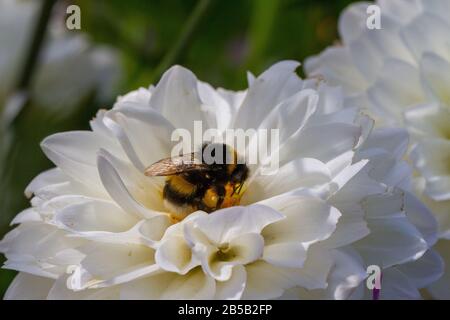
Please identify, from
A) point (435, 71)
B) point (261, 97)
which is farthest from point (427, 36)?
point (261, 97)

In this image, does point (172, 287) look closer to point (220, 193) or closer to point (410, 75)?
point (220, 193)

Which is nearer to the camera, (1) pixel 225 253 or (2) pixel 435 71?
(1) pixel 225 253

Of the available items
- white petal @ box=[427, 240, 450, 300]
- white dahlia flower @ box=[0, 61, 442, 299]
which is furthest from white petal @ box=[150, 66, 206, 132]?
white petal @ box=[427, 240, 450, 300]

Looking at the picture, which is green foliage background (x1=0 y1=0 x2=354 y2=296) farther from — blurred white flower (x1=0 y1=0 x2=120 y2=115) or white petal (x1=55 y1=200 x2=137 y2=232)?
white petal (x1=55 y1=200 x2=137 y2=232)

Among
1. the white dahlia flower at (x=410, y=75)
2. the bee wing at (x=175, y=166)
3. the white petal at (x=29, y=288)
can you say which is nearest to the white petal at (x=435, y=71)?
the white dahlia flower at (x=410, y=75)

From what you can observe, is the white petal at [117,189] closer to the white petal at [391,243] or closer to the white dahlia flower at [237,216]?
the white dahlia flower at [237,216]

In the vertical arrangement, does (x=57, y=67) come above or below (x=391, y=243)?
above

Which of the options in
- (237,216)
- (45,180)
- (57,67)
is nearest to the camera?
(237,216)

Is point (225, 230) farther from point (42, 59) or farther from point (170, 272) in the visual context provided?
point (42, 59)
